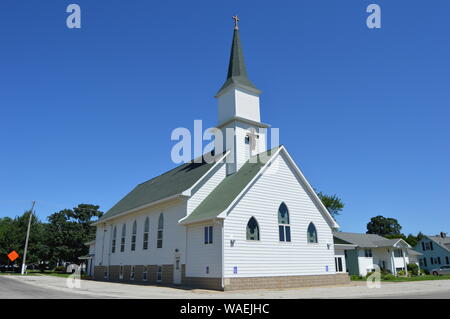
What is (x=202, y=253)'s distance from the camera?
22.3m

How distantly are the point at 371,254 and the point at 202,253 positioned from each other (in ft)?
101

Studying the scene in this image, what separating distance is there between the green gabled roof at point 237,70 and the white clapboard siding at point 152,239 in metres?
11.5

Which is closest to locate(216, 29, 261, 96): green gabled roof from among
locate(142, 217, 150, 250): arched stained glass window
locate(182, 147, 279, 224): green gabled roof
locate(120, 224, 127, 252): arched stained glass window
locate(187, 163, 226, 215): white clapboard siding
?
locate(182, 147, 279, 224): green gabled roof

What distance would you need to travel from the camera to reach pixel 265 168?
24.4 meters

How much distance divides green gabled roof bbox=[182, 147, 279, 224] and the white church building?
10cm

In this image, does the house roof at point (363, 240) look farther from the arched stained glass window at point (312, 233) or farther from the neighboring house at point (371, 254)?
the arched stained glass window at point (312, 233)

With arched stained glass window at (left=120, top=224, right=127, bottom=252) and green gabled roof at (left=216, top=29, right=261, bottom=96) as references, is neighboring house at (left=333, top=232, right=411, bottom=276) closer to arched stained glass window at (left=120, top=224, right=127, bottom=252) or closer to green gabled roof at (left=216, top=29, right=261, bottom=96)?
green gabled roof at (left=216, top=29, right=261, bottom=96)

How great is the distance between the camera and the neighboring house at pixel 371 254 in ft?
140

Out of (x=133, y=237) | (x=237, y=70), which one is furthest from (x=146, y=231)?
(x=237, y=70)

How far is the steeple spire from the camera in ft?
98.6

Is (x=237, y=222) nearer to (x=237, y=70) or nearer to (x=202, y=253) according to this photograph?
(x=202, y=253)

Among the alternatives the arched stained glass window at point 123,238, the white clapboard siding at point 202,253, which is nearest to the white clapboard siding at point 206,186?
the white clapboard siding at point 202,253
